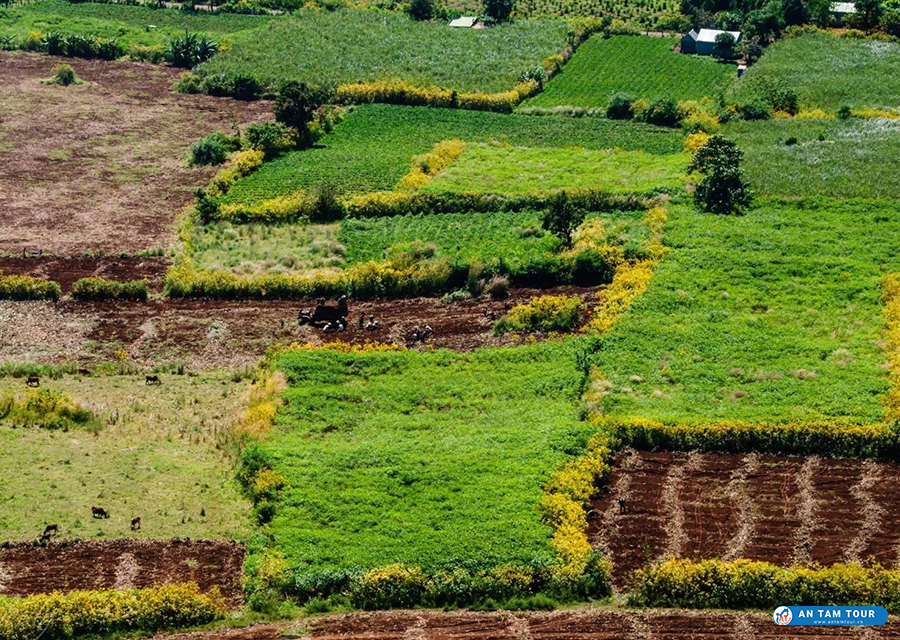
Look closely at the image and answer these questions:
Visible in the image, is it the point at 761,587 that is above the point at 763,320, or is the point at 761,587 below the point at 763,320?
below

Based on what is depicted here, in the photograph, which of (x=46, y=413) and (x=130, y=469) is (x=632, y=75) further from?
(x=130, y=469)

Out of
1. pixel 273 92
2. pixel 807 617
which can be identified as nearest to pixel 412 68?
pixel 273 92

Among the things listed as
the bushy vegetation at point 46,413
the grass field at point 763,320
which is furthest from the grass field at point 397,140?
the bushy vegetation at point 46,413

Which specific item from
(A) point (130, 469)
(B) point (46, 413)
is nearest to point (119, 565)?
(A) point (130, 469)

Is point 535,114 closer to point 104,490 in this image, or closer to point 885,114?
point 885,114

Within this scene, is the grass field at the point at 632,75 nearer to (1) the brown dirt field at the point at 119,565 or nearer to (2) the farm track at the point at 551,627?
(1) the brown dirt field at the point at 119,565

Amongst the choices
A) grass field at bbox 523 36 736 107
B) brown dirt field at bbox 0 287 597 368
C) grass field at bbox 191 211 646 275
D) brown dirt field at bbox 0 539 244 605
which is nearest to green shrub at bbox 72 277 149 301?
brown dirt field at bbox 0 287 597 368
